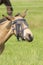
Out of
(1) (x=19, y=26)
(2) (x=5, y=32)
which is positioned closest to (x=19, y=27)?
(1) (x=19, y=26)

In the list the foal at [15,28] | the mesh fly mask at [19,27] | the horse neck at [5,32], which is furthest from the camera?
the horse neck at [5,32]

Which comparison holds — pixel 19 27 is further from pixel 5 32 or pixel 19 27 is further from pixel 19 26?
pixel 5 32

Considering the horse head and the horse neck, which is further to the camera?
the horse neck

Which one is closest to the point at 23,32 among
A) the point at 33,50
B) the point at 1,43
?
the point at 1,43

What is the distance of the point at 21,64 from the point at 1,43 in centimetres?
114

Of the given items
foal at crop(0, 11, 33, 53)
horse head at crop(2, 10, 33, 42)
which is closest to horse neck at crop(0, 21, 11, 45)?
foal at crop(0, 11, 33, 53)

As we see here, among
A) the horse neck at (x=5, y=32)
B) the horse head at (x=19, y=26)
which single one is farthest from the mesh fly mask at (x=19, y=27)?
the horse neck at (x=5, y=32)

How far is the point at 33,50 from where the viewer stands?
11398 millimetres

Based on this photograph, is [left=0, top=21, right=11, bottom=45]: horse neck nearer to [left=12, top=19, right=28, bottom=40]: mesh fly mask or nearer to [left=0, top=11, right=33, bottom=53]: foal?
[left=0, top=11, right=33, bottom=53]: foal

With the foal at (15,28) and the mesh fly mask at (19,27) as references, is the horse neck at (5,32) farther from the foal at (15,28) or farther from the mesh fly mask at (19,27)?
the mesh fly mask at (19,27)

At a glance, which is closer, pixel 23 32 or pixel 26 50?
pixel 23 32

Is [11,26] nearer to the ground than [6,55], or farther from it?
farther from it

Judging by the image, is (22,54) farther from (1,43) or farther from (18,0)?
(18,0)

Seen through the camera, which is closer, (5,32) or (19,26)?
(19,26)
